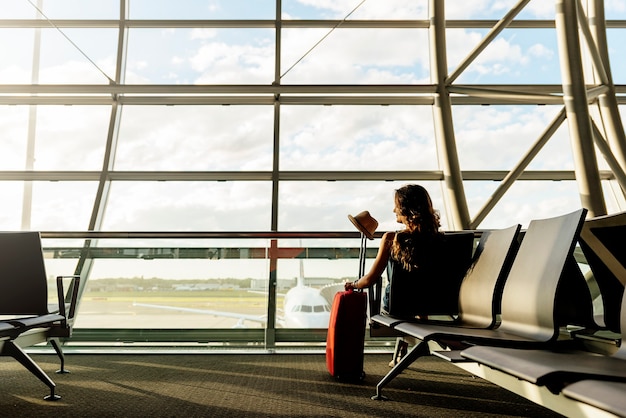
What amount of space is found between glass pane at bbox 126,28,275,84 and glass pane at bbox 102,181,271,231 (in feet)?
4.82

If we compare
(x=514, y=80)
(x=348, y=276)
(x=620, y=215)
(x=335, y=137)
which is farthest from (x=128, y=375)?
(x=514, y=80)

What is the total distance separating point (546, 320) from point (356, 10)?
662 centimetres

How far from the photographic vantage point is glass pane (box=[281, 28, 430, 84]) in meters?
7.30

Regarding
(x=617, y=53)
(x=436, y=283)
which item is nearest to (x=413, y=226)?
(x=436, y=283)

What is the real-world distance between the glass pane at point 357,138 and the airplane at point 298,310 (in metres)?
3.09

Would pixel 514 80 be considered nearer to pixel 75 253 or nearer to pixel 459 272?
pixel 459 272

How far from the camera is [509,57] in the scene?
24.3 ft

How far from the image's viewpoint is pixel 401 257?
9.48ft

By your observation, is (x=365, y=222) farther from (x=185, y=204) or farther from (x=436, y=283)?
(x=185, y=204)

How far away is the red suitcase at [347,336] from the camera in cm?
301

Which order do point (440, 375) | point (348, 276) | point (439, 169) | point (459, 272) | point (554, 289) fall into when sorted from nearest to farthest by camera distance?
point (554, 289) → point (459, 272) → point (440, 375) → point (348, 276) → point (439, 169)

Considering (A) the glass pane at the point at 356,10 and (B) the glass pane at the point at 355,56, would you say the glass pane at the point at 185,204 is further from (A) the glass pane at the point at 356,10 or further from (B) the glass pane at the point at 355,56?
(A) the glass pane at the point at 356,10

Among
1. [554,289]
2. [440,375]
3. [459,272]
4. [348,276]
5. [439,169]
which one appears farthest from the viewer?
[439,169]

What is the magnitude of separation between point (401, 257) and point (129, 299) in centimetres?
220
